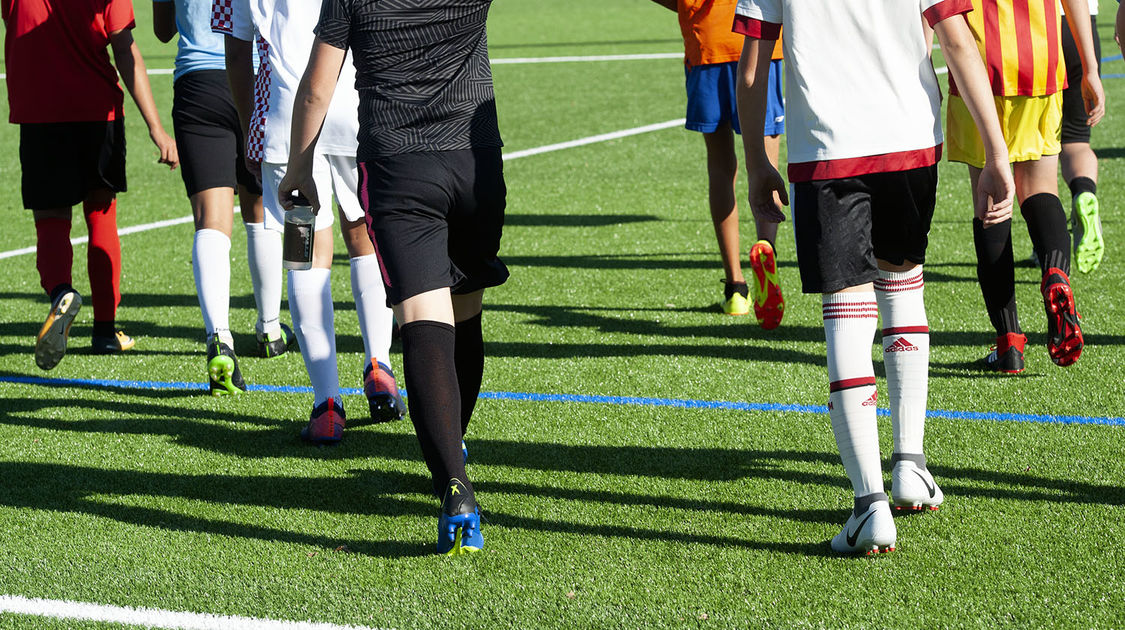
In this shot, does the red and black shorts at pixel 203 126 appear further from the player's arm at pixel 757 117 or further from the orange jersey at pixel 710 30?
the player's arm at pixel 757 117

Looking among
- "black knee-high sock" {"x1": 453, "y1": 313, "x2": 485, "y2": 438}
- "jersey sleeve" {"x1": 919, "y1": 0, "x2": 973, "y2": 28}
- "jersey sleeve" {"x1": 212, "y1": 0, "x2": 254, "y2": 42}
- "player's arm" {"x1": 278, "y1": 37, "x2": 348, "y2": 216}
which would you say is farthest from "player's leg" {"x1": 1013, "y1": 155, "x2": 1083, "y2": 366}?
"jersey sleeve" {"x1": 212, "y1": 0, "x2": 254, "y2": 42}

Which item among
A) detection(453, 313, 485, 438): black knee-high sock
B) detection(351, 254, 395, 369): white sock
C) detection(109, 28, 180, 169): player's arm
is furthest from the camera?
detection(109, 28, 180, 169): player's arm

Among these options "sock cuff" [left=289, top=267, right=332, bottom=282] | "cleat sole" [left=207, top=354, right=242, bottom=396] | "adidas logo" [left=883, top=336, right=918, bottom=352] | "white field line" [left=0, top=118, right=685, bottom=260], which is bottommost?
"white field line" [left=0, top=118, right=685, bottom=260]

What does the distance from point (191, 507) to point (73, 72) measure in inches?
100

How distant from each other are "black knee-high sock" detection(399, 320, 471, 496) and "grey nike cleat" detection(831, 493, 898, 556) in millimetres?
1036

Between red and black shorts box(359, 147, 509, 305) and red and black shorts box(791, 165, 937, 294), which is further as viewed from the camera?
red and black shorts box(359, 147, 509, 305)

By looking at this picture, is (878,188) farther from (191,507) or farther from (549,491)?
(191,507)

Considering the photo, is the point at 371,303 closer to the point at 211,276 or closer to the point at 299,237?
the point at 299,237

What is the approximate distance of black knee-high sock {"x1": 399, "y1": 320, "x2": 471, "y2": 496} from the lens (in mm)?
3266

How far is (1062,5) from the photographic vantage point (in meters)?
4.61

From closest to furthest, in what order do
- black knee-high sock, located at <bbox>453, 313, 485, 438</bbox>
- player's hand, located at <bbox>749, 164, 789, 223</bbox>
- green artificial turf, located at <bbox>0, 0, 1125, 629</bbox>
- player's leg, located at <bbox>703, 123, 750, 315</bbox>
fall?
green artificial turf, located at <bbox>0, 0, 1125, 629</bbox> → player's hand, located at <bbox>749, 164, 789, 223</bbox> → black knee-high sock, located at <bbox>453, 313, 485, 438</bbox> → player's leg, located at <bbox>703, 123, 750, 315</bbox>

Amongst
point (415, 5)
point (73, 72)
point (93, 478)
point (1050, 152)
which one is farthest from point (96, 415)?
point (1050, 152)

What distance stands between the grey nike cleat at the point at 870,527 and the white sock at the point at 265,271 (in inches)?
Result: 123

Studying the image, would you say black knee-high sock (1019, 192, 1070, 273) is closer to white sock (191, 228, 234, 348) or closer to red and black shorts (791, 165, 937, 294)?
red and black shorts (791, 165, 937, 294)
